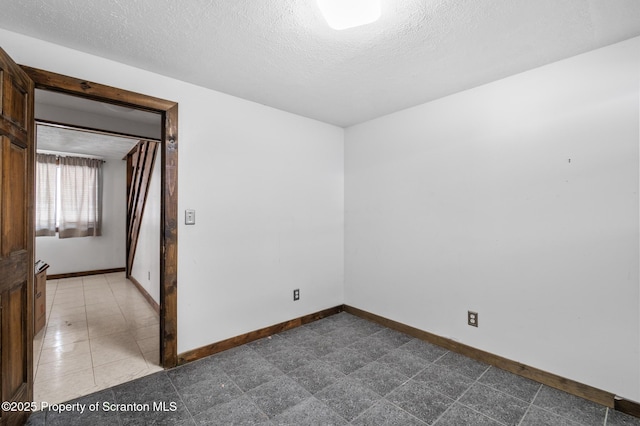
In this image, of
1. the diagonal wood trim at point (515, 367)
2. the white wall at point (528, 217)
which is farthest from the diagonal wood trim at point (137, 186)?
the diagonal wood trim at point (515, 367)

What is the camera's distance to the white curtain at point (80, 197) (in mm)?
5500

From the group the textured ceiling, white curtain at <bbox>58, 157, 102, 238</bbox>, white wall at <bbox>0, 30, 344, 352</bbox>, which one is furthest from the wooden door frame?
white curtain at <bbox>58, 157, 102, 238</bbox>

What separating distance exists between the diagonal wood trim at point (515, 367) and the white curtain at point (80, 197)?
5.82 meters

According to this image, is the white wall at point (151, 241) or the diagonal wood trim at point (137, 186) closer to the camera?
the white wall at point (151, 241)

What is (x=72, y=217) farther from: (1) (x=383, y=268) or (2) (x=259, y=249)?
(1) (x=383, y=268)

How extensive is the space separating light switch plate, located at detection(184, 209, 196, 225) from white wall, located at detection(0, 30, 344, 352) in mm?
38

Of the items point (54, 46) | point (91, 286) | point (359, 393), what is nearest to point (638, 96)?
point (359, 393)

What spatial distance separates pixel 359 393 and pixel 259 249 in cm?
154

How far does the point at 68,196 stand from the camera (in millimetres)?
5520

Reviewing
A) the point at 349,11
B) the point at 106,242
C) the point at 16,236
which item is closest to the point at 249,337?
the point at 16,236

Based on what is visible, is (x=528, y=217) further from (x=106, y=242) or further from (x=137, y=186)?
(x=106, y=242)

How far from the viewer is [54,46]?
1889mm

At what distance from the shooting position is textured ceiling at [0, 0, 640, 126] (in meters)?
1.55

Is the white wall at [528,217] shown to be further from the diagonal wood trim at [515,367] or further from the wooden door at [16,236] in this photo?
the wooden door at [16,236]
